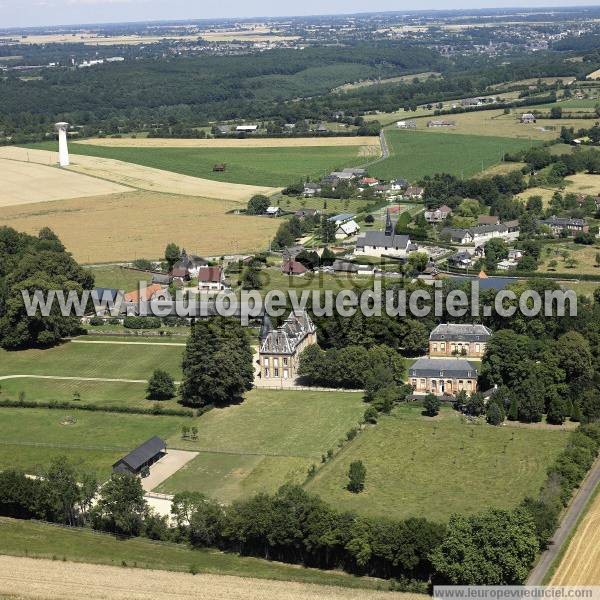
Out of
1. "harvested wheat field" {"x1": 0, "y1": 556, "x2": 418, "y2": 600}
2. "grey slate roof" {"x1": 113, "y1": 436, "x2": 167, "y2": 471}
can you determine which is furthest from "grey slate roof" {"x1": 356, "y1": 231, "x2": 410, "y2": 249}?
"harvested wheat field" {"x1": 0, "y1": 556, "x2": 418, "y2": 600}

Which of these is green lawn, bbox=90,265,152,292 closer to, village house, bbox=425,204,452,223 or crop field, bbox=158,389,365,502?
crop field, bbox=158,389,365,502

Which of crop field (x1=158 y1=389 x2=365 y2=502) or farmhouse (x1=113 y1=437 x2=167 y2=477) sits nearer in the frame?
crop field (x1=158 y1=389 x2=365 y2=502)

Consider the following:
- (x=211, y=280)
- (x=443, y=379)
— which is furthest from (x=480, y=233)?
(x=443, y=379)

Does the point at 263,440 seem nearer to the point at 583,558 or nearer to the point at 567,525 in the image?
the point at 567,525

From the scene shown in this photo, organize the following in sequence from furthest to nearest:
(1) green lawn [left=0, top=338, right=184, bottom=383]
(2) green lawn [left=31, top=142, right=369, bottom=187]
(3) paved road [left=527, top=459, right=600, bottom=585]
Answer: (2) green lawn [left=31, top=142, right=369, bottom=187]
(1) green lawn [left=0, top=338, right=184, bottom=383]
(3) paved road [left=527, top=459, right=600, bottom=585]

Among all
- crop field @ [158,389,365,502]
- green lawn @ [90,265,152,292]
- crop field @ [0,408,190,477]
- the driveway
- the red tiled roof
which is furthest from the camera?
green lawn @ [90,265,152,292]
